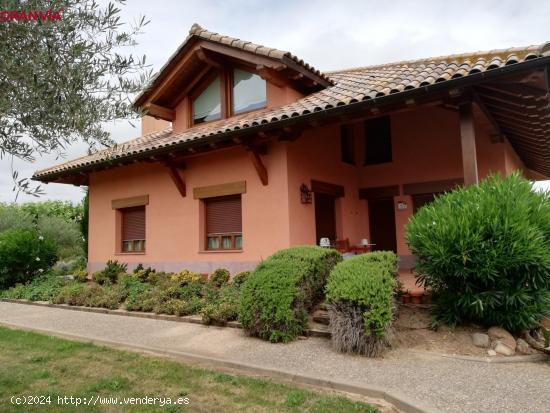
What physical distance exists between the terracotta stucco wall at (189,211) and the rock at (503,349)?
457cm

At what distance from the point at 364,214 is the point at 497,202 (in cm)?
626

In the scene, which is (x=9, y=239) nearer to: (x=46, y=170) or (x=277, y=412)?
(x=46, y=170)

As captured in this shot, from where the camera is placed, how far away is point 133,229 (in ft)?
41.7

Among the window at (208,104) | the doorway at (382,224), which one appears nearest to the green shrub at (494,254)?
the doorway at (382,224)

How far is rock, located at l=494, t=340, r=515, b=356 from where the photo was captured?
5.24 metres

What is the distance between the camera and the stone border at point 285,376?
12.5ft

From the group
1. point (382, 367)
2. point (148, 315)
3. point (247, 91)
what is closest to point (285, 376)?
point (382, 367)

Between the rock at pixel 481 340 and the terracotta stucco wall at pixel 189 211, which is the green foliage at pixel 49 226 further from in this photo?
the rock at pixel 481 340

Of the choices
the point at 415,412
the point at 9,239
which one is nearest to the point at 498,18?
the point at 415,412

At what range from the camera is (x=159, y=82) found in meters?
11.8

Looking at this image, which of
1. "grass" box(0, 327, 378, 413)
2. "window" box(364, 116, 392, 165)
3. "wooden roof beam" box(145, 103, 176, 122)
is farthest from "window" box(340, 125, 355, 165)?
"grass" box(0, 327, 378, 413)

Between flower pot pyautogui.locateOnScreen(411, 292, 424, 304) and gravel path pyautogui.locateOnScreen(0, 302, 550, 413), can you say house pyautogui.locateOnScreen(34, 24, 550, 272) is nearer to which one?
flower pot pyautogui.locateOnScreen(411, 292, 424, 304)

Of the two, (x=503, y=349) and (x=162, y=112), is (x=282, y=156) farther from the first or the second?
(x=503, y=349)

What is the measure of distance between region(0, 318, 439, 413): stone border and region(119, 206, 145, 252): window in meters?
5.86
